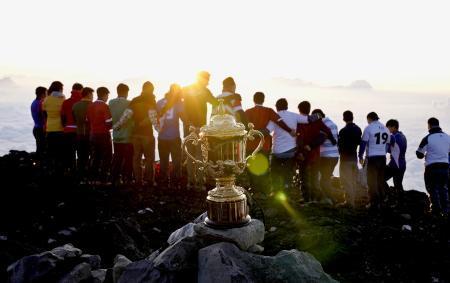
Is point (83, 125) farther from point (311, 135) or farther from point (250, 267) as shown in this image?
point (250, 267)

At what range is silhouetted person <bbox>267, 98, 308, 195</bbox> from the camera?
941 centimetres

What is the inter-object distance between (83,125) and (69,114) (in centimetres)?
46

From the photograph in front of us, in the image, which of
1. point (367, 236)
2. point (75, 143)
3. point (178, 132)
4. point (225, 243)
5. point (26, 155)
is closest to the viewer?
point (225, 243)

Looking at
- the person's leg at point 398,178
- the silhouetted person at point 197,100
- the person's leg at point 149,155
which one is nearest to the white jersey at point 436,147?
the person's leg at point 398,178

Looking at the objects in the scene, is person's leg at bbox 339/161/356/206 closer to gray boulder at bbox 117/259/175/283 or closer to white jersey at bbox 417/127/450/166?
white jersey at bbox 417/127/450/166

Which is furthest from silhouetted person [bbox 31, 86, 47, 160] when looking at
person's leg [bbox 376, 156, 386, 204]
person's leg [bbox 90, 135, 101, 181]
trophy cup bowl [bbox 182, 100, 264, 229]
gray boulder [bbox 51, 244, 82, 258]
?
person's leg [bbox 376, 156, 386, 204]

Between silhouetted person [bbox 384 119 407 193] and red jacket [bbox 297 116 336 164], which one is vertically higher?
red jacket [bbox 297 116 336 164]

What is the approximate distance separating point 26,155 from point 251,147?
815 centimetres

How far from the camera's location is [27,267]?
16.9 feet

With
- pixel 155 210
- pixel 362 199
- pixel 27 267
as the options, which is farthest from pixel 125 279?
pixel 362 199

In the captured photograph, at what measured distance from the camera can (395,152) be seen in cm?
1139

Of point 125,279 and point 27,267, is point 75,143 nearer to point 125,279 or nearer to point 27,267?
point 27,267

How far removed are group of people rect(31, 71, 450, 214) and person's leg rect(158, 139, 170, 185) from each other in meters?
0.03

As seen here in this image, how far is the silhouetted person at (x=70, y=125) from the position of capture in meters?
10.1
